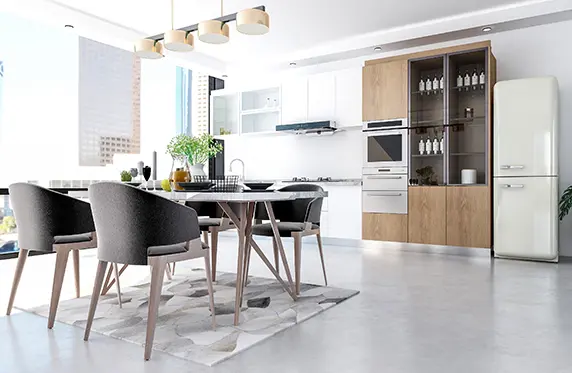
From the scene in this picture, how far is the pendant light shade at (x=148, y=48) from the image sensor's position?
151 inches

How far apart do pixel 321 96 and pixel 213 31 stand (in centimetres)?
307

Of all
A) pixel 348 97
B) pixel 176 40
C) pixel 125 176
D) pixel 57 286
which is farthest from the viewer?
pixel 348 97

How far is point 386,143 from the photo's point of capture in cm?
557

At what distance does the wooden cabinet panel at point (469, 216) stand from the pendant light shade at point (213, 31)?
10.4 feet

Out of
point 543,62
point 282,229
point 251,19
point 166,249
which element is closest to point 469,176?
point 543,62

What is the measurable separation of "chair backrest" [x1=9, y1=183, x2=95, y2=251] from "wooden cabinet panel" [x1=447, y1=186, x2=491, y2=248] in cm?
396

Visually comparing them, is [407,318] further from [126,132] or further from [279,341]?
[126,132]

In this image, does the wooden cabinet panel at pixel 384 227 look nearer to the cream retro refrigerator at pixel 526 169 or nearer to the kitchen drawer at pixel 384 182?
the kitchen drawer at pixel 384 182

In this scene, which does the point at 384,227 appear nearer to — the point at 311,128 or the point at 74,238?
the point at 311,128

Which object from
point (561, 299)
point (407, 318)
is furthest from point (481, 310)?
point (561, 299)

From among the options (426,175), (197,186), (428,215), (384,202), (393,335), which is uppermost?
(426,175)

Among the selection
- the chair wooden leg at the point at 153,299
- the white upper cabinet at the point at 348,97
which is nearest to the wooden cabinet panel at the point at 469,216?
the white upper cabinet at the point at 348,97

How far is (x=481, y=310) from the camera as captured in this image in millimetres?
2836

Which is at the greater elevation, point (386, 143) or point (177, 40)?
point (177, 40)
